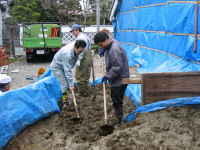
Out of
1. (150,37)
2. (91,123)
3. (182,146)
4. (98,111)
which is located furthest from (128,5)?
(182,146)

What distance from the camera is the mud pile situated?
8.79 ft

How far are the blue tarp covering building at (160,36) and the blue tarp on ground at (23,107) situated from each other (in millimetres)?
1968

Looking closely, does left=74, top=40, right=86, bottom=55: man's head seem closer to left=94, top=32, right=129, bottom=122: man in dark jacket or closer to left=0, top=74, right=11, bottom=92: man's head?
left=94, top=32, right=129, bottom=122: man in dark jacket

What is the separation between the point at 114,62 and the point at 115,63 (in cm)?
2

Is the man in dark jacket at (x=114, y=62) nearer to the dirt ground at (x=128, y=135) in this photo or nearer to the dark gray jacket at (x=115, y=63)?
the dark gray jacket at (x=115, y=63)

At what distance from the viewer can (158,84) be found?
334cm

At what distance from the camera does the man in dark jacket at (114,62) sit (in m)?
3.40

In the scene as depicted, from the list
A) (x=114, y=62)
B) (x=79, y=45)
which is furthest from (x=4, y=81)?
(x=114, y=62)

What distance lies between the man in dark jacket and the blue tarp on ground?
1.05 metres

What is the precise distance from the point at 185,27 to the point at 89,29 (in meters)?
12.7

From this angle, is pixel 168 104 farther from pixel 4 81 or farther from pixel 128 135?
pixel 4 81

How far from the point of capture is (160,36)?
259 inches

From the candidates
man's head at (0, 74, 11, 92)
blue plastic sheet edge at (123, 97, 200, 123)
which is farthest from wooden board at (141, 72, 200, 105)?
man's head at (0, 74, 11, 92)

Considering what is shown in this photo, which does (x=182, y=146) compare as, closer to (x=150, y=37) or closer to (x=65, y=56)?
(x=65, y=56)
